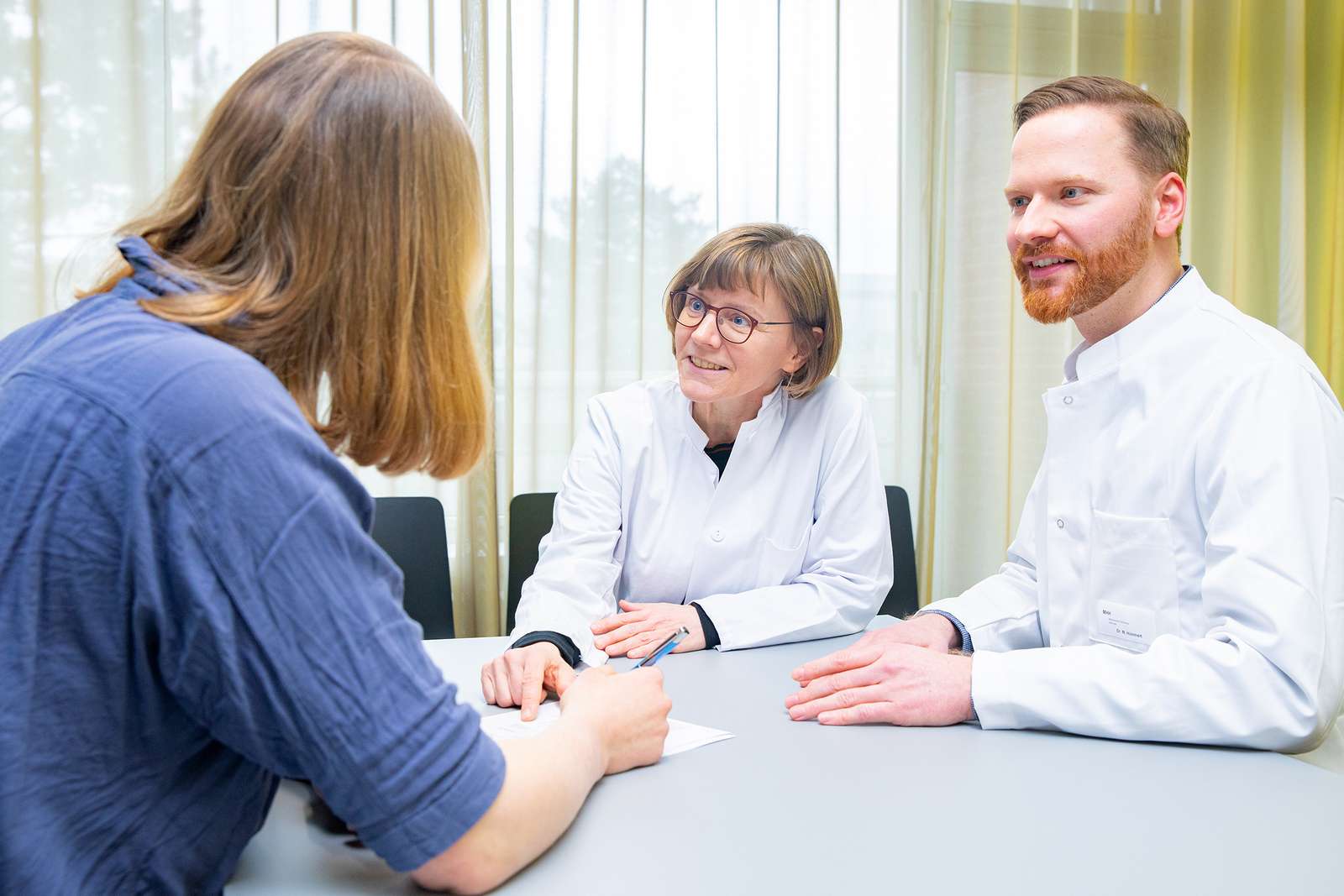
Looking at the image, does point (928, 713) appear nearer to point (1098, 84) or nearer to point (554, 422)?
point (1098, 84)

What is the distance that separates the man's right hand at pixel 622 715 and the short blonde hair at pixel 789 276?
1066mm

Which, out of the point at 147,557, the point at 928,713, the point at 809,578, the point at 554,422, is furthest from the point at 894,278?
the point at 147,557

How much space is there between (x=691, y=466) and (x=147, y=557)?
4.78 ft

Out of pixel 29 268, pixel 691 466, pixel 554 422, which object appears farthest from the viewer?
pixel 554 422

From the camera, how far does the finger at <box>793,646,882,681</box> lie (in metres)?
1.30

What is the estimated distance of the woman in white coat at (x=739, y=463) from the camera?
1.95 metres

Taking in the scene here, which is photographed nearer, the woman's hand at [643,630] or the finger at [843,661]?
the finger at [843,661]

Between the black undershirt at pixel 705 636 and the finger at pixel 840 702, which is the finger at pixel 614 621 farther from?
the finger at pixel 840 702

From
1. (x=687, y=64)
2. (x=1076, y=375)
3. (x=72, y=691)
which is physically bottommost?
(x=72, y=691)

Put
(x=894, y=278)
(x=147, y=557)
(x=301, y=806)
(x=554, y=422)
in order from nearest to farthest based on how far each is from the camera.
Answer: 1. (x=147, y=557)
2. (x=301, y=806)
3. (x=554, y=422)
4. (x=894, y=278)

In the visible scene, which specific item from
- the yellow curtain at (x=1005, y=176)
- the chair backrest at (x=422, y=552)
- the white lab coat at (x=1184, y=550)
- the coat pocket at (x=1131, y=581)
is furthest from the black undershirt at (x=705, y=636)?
the yellow curtain at (x=1005, y=176)

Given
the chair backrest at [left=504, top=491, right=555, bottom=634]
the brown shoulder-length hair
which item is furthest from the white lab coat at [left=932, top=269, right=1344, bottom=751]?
the chair backrest at [left=504, top=491, right=555, bottom=634]

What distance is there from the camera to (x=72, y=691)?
2.17ft

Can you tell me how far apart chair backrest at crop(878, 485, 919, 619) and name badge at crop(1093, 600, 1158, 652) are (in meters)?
1.04
